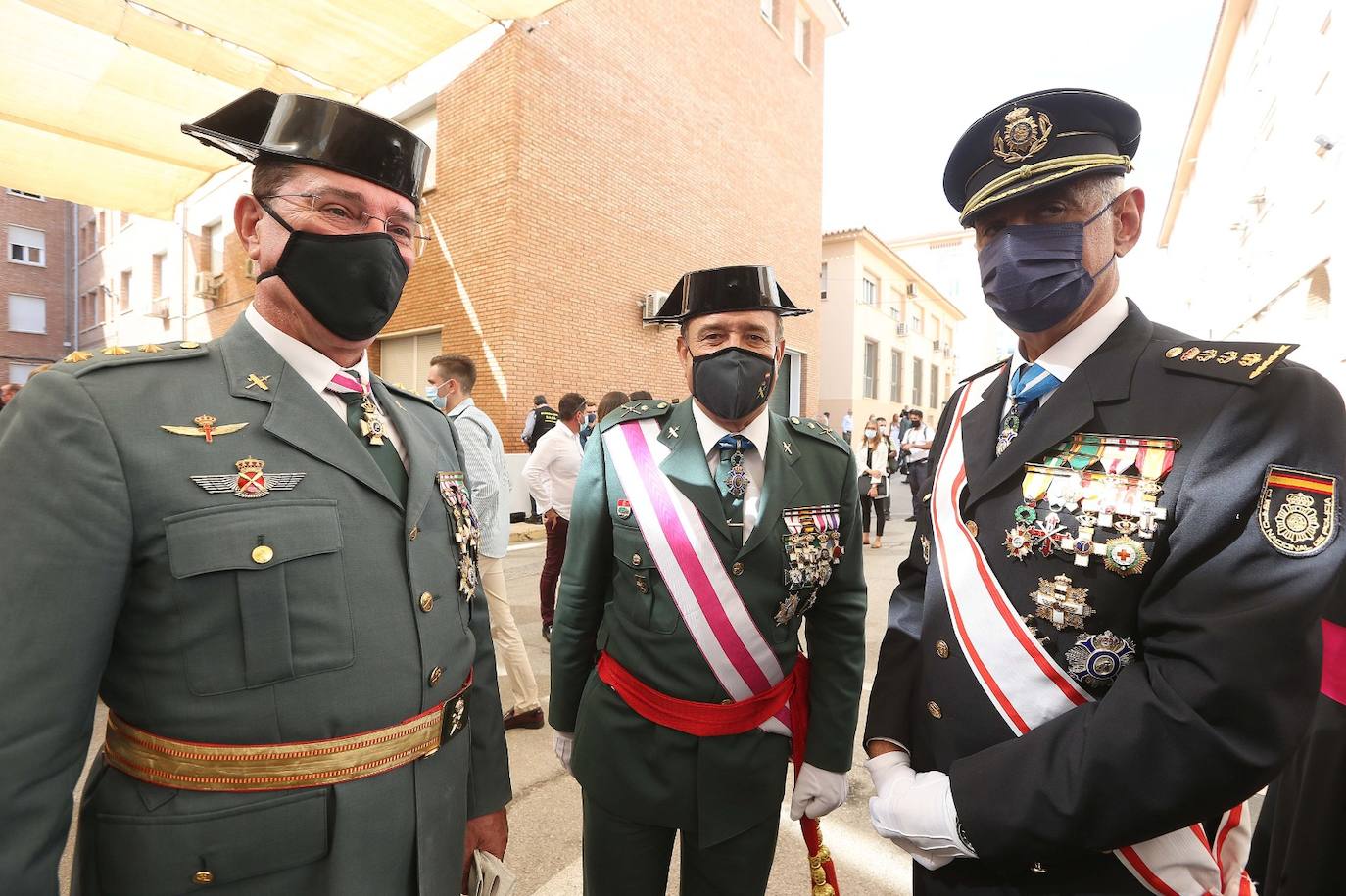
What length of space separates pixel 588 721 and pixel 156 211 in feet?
35.8

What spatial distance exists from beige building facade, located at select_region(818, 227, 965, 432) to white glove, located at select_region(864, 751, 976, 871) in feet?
64.7

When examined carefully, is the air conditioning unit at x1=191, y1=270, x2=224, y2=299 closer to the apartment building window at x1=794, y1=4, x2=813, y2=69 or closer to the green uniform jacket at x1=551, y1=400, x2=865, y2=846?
the apartment building window at x1=794, y1=4, x2=813, y2=69

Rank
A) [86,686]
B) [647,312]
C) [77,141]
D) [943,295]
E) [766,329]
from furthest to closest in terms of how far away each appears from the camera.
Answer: [943,295] → [647,312] → [77,141] → [766,329] → [86,686]

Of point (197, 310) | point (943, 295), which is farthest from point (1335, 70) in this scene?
point (943, 295)

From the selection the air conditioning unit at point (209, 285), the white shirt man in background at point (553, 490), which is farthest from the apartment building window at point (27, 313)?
the white shirt man in background at point (553, 490)

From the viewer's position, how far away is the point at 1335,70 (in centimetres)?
531

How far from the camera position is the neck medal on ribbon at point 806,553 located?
70.0 inches

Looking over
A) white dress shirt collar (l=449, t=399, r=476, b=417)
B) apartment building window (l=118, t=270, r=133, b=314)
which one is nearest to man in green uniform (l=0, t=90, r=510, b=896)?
white dress shirt collar (l=449, t=399, r=476, b=417)

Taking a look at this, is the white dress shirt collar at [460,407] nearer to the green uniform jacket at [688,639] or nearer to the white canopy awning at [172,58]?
the green uniform jacket at [688,639]

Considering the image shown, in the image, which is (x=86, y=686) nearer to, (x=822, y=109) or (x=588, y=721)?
(x=588, y=721)

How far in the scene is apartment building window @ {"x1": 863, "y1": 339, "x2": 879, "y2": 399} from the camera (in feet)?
78.5

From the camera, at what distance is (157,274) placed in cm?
1739

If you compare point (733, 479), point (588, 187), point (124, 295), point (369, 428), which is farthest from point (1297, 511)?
point (124, 295)

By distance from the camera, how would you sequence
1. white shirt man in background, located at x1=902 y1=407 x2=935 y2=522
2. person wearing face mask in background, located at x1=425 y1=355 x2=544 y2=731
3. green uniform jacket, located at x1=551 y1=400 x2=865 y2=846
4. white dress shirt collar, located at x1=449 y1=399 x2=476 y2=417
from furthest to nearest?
white shirt man in background, located at x1=902 y1=407 x2=935 y2=522, white dress shirt collar, located at x1=449 y1=399 x2=476 y2=417, person wearing face mask in background, located at x1=425 y1=355 x2=544 y2=731, green uniform jacket, located at x1=551 y1=400 x2=865 y2=846
